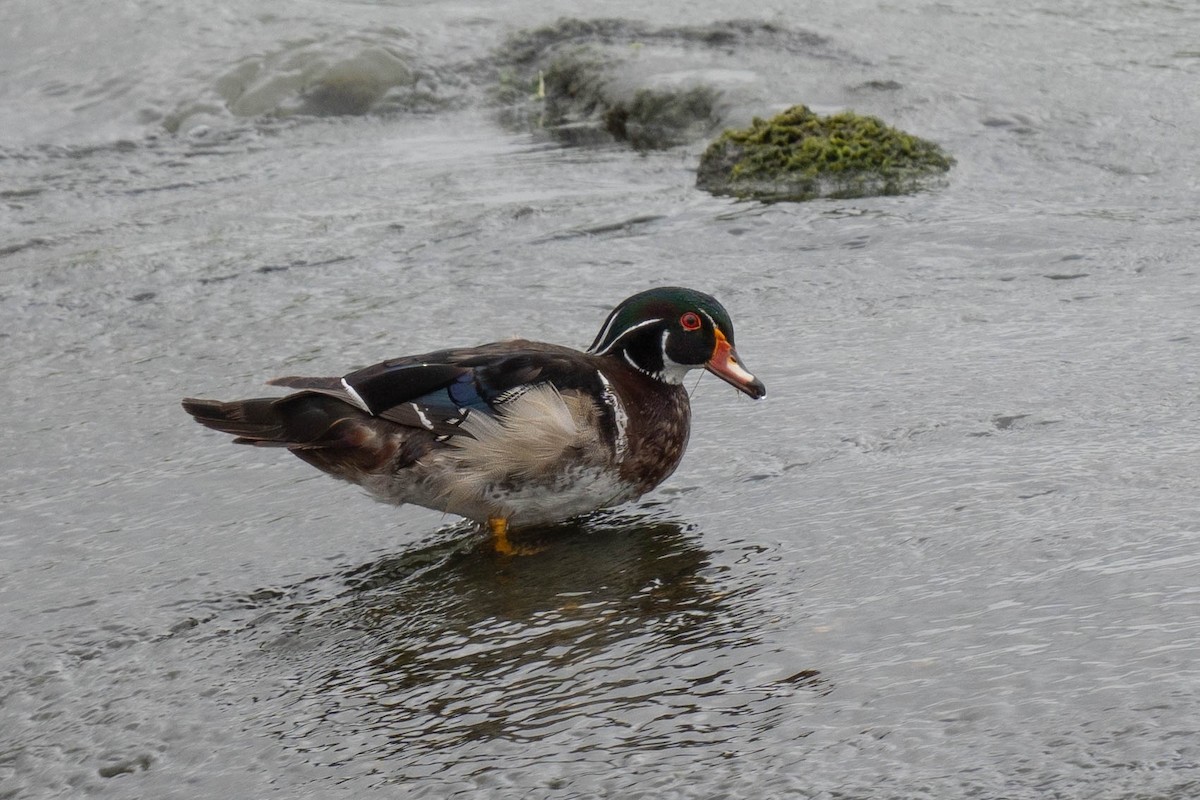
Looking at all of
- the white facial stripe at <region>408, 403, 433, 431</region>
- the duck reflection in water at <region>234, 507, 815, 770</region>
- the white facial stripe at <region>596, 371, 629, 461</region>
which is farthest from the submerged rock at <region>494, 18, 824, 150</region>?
the duck reflection in water at <region>234, 507, 815, 770</region>

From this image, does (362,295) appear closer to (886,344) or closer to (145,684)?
(886,344)

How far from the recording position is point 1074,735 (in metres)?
3.48

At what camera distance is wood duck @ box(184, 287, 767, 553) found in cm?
516

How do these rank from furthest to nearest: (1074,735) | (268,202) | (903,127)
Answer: (903,127), (268,202), (1074,735)

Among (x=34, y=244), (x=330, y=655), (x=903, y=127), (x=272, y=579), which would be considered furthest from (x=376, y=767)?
(x=903, y=127)

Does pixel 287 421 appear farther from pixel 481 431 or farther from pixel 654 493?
pixel 654 493

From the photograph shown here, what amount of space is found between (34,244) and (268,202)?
4.98 feet

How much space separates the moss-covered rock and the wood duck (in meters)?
4.17

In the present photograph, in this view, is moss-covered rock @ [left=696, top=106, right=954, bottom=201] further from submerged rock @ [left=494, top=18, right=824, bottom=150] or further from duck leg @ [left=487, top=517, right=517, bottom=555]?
duck leg @ [left=487, top=517, right=517, bottom=555]

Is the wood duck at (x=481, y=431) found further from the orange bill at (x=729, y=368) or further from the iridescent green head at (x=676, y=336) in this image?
the iridescent green head at (x=676, y=336)

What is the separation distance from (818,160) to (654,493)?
445 centimetres

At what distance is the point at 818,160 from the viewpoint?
941 cm

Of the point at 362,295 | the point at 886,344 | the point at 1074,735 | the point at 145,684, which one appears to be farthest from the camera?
the point at 362,295

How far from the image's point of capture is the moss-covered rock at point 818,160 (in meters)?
9.25
